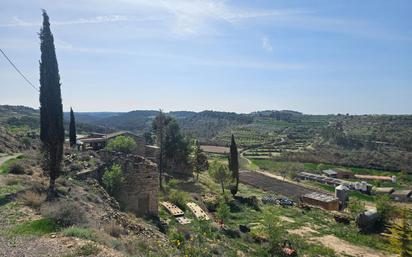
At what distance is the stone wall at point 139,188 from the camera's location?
20047 millimetres

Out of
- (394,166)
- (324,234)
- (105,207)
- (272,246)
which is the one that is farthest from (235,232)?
(394,166)

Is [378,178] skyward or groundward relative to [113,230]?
groundward

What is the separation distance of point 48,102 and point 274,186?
39.3 metres

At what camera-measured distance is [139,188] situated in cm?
2022

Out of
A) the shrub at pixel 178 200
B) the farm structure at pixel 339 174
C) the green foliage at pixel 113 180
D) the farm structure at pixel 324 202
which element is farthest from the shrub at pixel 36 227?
the farm structure at pixel 339 174

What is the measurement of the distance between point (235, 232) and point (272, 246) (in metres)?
3.30

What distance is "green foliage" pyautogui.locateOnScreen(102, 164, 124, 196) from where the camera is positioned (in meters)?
19.4

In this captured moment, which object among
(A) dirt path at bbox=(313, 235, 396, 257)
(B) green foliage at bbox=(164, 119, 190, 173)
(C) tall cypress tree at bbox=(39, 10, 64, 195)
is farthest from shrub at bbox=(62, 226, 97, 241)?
(B) green foliage at bbox=(164, 119, 190, 173)

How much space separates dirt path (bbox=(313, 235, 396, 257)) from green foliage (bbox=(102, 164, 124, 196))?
1393 cm

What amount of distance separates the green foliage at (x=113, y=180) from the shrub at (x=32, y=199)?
5.31 m

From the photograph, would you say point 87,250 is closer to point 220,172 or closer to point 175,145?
point 220,172

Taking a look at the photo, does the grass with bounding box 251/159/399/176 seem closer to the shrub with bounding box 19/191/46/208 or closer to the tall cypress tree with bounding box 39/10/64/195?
the tall cypress tree with bounding box 39/10/64/195

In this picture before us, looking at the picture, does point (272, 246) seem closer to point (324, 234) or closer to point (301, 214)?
point (324, 234)

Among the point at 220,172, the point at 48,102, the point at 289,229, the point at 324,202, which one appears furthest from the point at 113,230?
the point at 324,202
